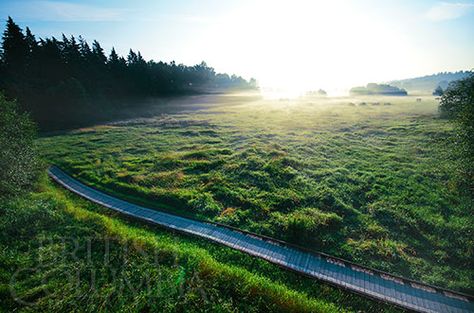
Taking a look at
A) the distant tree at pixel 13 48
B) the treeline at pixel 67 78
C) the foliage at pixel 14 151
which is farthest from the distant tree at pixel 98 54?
the foliage at pixel 14 151

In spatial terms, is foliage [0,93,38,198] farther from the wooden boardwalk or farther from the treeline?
the treeline

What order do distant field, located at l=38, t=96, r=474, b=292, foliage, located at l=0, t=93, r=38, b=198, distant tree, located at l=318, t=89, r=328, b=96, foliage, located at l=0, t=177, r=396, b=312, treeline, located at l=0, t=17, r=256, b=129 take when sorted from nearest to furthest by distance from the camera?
foliage, located at l=0, t=177, r=396, b=312 → distant field, located at l=38, t=96, r=474, b=292 → foliage, located at l=0, t=93, r=38, b=198 → treeline, located at l=0, t=17, r=256, b=129 → distant tree, located at l=318, t=89, r=328, b=96

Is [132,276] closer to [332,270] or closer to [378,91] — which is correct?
[332,270]

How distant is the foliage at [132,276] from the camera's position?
10.9 m

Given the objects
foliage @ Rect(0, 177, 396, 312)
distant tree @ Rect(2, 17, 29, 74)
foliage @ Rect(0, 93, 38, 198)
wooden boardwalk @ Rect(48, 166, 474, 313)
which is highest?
distant tree @ Rect(2, 17, 29, 74)

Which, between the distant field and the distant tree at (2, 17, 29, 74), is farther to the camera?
the distant tree at (2, 17, 29, 74)

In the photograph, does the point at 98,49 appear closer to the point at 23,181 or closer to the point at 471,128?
the point at 23,181

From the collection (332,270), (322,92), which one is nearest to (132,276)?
(332,270)

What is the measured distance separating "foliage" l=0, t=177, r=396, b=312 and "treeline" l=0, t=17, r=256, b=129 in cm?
4271

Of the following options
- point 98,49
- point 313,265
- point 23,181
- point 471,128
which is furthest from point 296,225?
point 98,49

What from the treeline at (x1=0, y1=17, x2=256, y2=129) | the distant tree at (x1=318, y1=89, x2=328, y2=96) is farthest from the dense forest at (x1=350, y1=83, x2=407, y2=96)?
the treeline at (x1=0, y1=17, x2=256, y2=129)

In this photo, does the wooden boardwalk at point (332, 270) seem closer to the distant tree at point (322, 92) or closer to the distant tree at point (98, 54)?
the distant tree at point (98, 54)

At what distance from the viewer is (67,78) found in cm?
5875

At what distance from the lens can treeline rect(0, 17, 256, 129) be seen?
5122 cm
